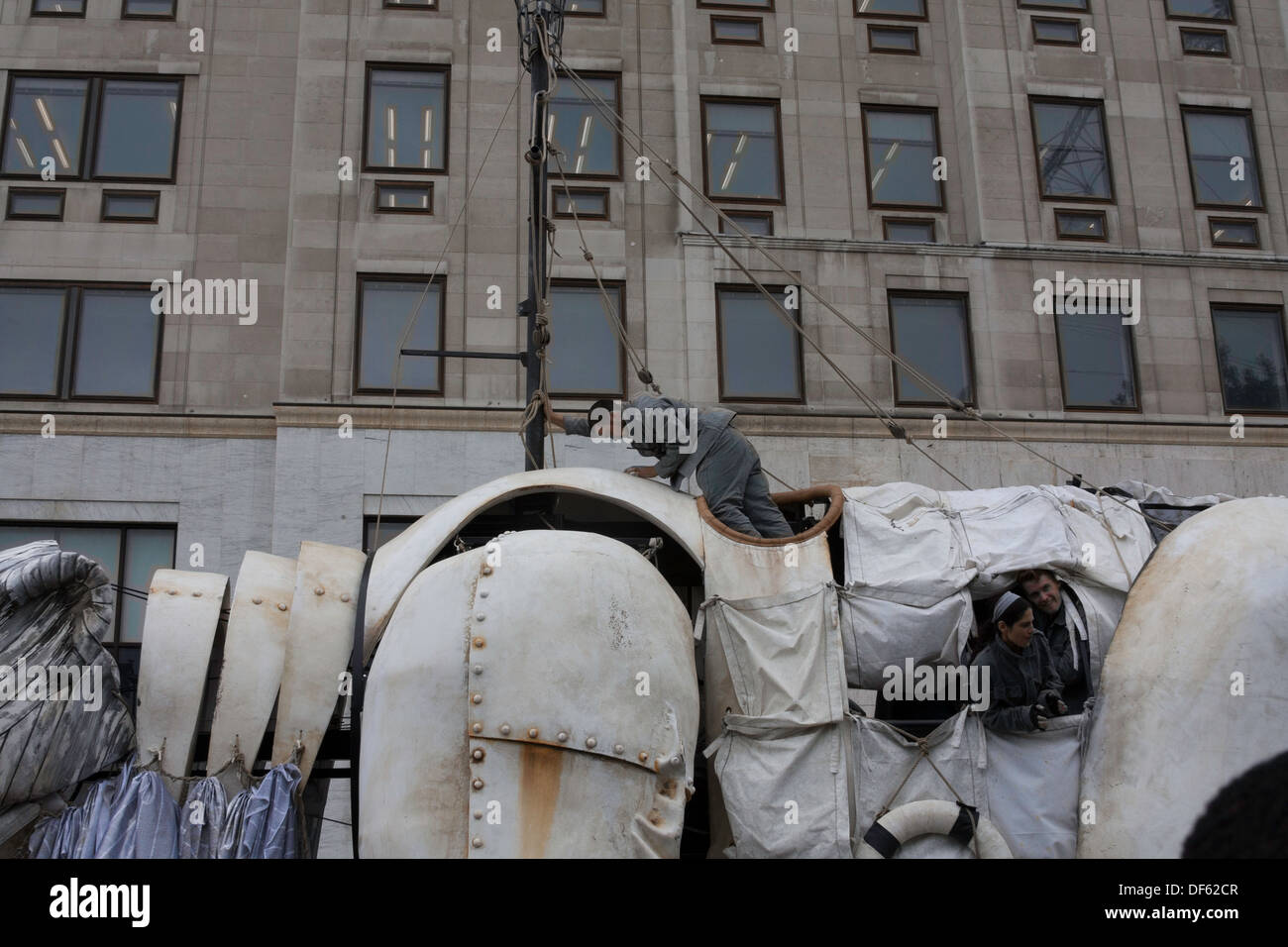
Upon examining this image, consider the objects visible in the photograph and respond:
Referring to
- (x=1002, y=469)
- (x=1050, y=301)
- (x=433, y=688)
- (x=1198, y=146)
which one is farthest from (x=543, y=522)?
(x=1198, y=146)

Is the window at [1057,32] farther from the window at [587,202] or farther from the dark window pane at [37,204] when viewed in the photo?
the dark window pane at [37,204]

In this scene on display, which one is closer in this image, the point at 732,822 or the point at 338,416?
the point at 732,822

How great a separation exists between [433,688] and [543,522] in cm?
205

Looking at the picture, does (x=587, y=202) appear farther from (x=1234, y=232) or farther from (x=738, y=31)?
(x=1234, y=232)

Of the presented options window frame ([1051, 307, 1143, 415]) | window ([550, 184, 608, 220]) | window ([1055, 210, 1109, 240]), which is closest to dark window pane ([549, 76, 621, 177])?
window ([550, 184, 608, 220])

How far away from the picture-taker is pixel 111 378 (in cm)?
2017

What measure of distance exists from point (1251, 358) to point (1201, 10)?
6.50 meters

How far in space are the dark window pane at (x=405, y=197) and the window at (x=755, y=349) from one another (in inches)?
189

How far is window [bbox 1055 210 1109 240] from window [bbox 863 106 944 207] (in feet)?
6.45

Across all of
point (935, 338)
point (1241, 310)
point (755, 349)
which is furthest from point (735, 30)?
point (1241, 310)

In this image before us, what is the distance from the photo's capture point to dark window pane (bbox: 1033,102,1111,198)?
2217 cm

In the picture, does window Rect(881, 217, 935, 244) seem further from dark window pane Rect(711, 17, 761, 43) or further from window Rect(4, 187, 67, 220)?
window Rect(4, 187, 67, 220)

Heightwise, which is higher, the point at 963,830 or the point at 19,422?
the point at 19,422
